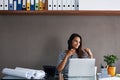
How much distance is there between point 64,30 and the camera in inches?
136

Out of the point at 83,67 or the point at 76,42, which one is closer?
the point at 83,67

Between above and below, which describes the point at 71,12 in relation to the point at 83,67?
above

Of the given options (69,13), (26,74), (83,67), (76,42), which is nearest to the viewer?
(83,67)

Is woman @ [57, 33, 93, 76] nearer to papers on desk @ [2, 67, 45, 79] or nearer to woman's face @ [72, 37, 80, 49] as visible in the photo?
woman's face @ [72, 37, 80, 49]

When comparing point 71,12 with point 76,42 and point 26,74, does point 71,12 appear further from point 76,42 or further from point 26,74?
point 26,74

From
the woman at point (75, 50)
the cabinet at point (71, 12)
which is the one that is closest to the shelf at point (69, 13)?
the cabinet at point (71, 12)

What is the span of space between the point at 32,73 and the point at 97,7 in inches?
46.6

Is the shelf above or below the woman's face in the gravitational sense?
above

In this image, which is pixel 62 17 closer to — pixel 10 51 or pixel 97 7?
pixel 97 7

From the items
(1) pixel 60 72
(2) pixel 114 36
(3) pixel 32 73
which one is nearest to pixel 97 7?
(2) pixel 114 36

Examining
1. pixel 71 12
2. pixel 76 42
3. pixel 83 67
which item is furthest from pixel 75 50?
pixel 83 67

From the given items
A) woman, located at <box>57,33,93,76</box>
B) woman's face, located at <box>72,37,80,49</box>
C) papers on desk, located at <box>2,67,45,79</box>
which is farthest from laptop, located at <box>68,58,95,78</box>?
woman's face, located at <box>72,37,80,49</box>

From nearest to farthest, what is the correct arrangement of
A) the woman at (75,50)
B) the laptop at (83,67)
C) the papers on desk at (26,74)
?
1. the laptop at (83,67)
2. the papers on desk at (26,74)
3. the woman at (75,50)

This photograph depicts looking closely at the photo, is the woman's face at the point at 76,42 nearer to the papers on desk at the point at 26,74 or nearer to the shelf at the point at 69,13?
the shelf at the point at 69,13
